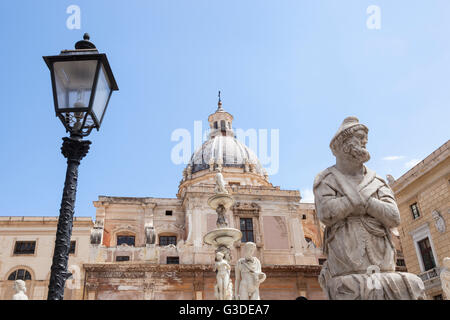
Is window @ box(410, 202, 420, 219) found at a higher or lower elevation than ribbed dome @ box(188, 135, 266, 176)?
lower

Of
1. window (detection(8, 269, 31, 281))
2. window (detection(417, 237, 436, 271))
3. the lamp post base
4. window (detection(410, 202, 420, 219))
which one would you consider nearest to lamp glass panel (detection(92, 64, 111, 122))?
the lamp post base

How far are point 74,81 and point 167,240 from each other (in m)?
28.8

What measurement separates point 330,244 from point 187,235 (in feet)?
91.2

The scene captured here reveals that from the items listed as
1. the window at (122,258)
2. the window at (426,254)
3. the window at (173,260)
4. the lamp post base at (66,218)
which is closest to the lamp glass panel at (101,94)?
the lamp post base at (66,218)

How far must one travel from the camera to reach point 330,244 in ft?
11.6

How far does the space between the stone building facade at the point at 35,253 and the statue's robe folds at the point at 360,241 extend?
25.5 metres

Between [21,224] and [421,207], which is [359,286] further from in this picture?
[21,224]

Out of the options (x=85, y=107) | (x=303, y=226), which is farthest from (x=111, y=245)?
(x=85, y=107)

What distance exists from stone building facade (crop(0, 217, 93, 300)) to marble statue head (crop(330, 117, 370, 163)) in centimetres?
2560

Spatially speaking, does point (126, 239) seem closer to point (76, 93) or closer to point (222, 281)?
point (222, 281)

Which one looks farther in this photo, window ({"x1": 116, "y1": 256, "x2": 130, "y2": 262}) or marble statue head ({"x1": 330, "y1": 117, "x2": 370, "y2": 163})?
window ({"x1": 116, "y1": 256, "x2": 130, "y2": 262})

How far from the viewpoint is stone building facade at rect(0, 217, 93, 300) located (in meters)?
26.1

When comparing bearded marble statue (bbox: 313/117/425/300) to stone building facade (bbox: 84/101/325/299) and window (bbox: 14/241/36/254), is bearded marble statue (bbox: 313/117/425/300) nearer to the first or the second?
stone building facade (bbox: 84/101/325/299)

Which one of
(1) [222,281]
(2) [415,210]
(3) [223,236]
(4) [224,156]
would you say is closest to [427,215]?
(2) [415,210]
